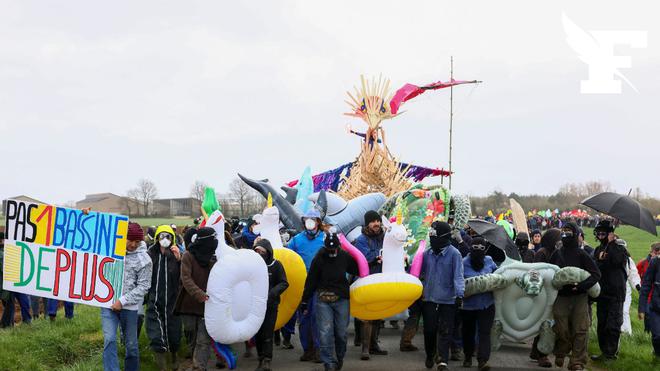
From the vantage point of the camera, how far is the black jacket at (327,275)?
300 inches

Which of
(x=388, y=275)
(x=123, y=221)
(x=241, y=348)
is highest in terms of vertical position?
(x=123, y=221)

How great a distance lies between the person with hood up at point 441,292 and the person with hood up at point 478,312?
222 mm

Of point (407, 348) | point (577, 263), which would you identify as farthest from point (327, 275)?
point (577, 263)

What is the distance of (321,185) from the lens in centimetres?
2317

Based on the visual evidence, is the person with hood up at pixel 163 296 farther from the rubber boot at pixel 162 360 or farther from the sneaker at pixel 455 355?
the sneaker at pixel 455 355

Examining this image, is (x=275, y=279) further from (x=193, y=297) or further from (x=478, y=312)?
(x=478, y=312)

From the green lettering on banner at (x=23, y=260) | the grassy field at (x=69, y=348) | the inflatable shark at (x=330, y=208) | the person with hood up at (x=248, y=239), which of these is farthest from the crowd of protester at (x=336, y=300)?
the inflatable shark at (x=330, y=208)

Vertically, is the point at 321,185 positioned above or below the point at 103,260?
above

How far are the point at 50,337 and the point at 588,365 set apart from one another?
25.2 feet

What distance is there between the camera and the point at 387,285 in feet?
25.3

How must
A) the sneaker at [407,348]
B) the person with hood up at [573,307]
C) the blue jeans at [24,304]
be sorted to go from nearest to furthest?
1. the person with hood up at [573,307]
2. the sneaker at [407,348]
3. the blue jeans at [24,304]

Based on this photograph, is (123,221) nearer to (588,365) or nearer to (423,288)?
(423,288)

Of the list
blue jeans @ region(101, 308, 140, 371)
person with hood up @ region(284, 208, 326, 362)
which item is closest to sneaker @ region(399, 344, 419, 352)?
person with hood up @ region(284, 208, 326, 362)

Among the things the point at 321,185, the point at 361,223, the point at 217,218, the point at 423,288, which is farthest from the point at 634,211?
the point at 321,185
